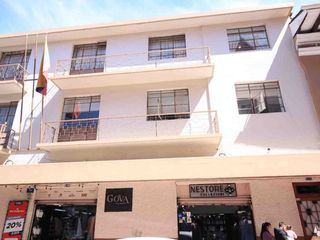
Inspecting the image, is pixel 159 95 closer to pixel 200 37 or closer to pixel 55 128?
pixel 200 37

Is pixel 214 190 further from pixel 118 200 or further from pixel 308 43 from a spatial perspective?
pixel 308 43

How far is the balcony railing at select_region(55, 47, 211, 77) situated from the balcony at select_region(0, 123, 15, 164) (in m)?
3.08

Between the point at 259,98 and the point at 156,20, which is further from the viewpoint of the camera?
the point at 156,20

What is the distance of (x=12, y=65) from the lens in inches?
475

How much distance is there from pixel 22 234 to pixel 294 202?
30.7ft

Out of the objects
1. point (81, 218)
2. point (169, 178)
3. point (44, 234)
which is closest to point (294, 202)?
point (169, 178)

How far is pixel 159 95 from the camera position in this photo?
11.1m

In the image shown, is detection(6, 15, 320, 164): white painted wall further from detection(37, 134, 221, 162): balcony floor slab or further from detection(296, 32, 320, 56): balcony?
detection(37, 134, 221, 162): balcony floor slab

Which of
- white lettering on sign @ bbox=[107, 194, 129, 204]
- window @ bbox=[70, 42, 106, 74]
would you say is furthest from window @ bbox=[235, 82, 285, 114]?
window @ bbox=[70, 42, 106, 74]

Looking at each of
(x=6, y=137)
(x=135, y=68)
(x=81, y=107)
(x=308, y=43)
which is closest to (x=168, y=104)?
(x=135, y=68)

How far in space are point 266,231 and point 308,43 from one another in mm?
7220

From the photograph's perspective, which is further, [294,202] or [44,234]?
[44,234]

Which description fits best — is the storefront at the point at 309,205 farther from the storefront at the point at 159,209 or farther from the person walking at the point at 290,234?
the person walking at the point at 290,234

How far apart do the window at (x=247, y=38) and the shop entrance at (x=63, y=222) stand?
344 inches
